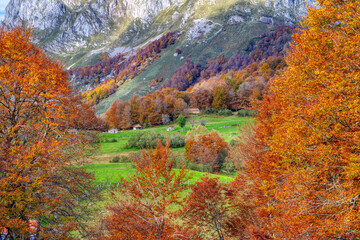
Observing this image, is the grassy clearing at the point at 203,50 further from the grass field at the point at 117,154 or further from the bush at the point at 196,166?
the bush at the point at 196,166

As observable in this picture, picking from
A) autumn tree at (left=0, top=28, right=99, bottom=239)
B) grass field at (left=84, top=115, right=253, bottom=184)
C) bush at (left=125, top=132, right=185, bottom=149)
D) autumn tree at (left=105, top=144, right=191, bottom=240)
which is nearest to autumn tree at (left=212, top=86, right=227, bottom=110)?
grass field at (left=84, top=115, right=253, bottom=184)

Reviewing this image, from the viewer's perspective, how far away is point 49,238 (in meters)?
8.62

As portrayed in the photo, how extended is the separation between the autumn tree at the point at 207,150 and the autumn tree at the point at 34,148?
23.9m

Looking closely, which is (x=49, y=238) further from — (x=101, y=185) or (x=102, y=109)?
(x=102, y=109)

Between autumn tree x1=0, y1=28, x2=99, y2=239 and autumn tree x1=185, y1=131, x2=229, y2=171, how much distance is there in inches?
941

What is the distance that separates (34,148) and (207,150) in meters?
28.3

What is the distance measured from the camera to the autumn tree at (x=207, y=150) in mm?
34531

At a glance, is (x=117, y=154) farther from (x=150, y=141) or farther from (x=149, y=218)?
(x=149, y=218)

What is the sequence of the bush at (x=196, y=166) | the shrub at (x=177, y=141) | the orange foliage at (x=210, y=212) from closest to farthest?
the orange foliage at (x=210, y=212)
the bush at (x=196, y=166)
the shrub at (x=177, y=141)

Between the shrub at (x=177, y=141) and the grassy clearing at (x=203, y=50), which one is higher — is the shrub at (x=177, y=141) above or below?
below

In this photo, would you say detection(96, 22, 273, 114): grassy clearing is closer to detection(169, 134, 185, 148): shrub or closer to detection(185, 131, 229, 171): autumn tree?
detection(169, 134, 185, 148): shrub

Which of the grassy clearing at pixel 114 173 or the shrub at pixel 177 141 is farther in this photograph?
the shrub at pixel 177 141

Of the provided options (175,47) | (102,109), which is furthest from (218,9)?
(102,109)


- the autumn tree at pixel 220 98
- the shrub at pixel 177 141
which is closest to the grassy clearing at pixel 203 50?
the autumn tree at pixel 220 98
